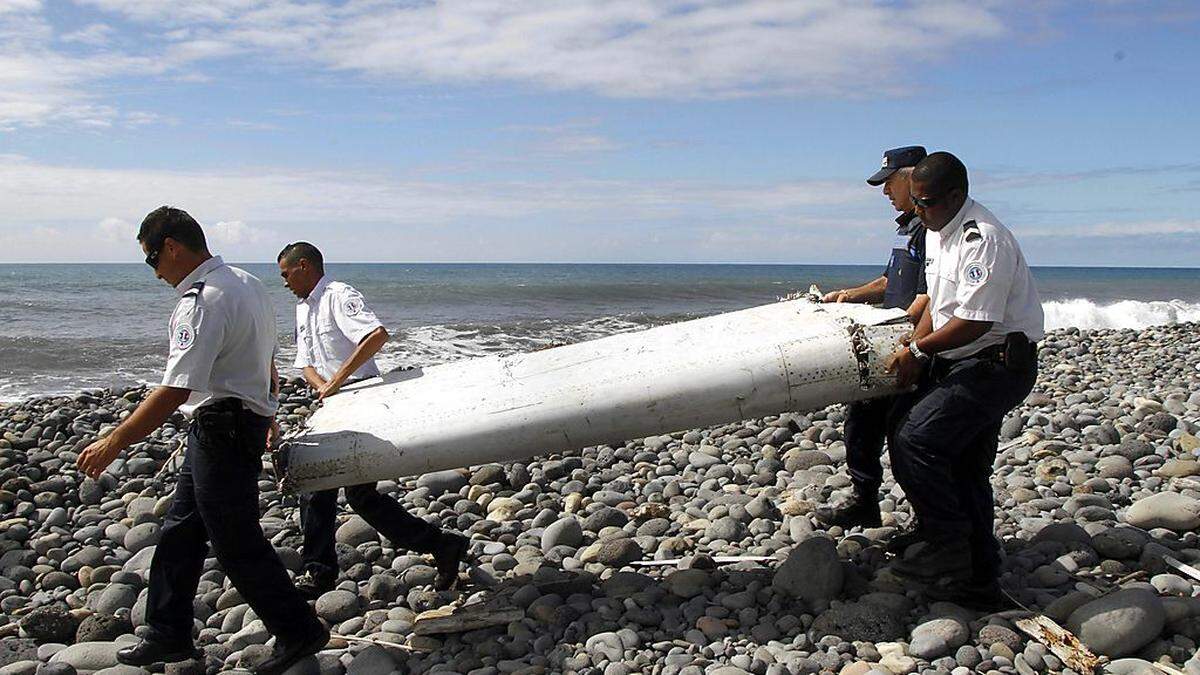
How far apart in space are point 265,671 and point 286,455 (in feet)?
3.02

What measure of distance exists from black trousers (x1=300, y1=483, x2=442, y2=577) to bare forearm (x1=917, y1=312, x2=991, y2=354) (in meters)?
2.53

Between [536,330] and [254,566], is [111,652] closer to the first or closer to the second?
[254,566]

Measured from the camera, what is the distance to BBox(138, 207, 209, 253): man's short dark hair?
386cm

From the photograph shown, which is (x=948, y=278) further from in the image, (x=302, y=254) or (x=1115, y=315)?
(x=1115, y=315)

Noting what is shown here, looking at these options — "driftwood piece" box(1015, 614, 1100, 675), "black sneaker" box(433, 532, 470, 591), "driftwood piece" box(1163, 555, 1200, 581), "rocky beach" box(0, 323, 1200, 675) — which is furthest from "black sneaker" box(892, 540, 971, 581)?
"black sneaker" box(433, 532, 470, 591)

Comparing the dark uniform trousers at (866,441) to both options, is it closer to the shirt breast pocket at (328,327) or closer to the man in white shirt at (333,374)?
the man in white shirt at (333,374)

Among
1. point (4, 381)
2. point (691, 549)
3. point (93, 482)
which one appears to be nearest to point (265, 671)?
point (691, 549)

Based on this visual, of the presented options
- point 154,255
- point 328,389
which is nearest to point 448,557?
point 328,389

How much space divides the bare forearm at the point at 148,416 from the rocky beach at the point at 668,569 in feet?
3.63

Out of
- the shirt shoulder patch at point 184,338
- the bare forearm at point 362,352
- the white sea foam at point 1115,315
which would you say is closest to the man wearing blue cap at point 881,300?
the bare forearm at point 362,352

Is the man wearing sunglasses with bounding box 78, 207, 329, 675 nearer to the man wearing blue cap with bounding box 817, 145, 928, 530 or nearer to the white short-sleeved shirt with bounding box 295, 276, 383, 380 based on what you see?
the white short-sleeved shirt with bounding box 295, 276, 383, 380

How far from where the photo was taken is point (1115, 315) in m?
25.5

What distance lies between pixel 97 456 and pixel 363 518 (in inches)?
56.8

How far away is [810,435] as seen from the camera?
845cm
